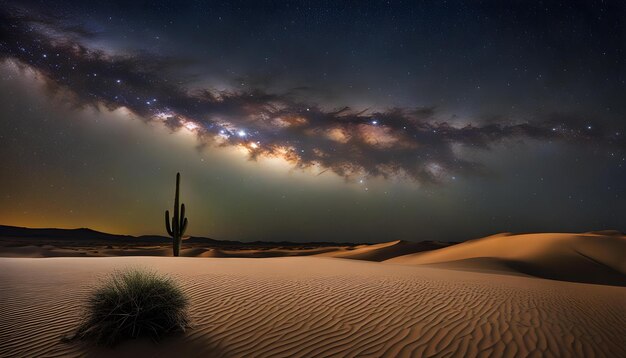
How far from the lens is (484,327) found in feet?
23.8

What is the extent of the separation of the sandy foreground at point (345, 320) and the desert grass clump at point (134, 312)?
27 centimetres

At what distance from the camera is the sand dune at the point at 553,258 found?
929 inches

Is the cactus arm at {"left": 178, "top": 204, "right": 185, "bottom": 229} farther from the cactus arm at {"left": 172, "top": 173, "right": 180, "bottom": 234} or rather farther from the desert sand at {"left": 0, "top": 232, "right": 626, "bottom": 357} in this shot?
the desert sand at {"left": 0, "top": 232, "right": 626, "bottom": 357}

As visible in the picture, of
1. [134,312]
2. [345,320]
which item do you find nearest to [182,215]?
[134,312]

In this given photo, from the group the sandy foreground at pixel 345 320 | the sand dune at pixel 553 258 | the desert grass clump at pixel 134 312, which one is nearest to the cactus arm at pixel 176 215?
the sandy foreground at pixel 345 320

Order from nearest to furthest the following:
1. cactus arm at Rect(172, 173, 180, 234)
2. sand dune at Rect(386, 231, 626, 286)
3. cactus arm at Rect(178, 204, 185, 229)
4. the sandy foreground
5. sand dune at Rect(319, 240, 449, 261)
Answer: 1. the sandy foreground
2. sand dune at Rect(386, 231, 626, 286)
3. cactus arm at Rect(172, 173, 180, 234)
4. cactus arm at Rect(178, 204, 185, 229)
5. sand dune at Rect(319, 240, 449, 261)

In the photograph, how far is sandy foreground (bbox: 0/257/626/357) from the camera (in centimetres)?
621

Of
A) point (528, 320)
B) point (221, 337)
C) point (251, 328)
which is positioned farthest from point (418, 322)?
point (221, 337)

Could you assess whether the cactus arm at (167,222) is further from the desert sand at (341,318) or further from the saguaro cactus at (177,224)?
the desert sand at (341,318)

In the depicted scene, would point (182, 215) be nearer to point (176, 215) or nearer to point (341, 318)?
point (176, 215)

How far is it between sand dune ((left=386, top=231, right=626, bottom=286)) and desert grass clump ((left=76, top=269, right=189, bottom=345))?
19207 mm

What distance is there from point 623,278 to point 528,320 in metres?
22.4

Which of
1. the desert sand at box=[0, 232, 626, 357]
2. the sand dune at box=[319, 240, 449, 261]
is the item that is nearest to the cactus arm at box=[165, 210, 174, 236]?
the desert sand at box=[0, 232, 626, 357]

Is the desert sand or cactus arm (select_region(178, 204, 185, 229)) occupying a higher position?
cactus arm (select_region(178, 204, 185, 229))
